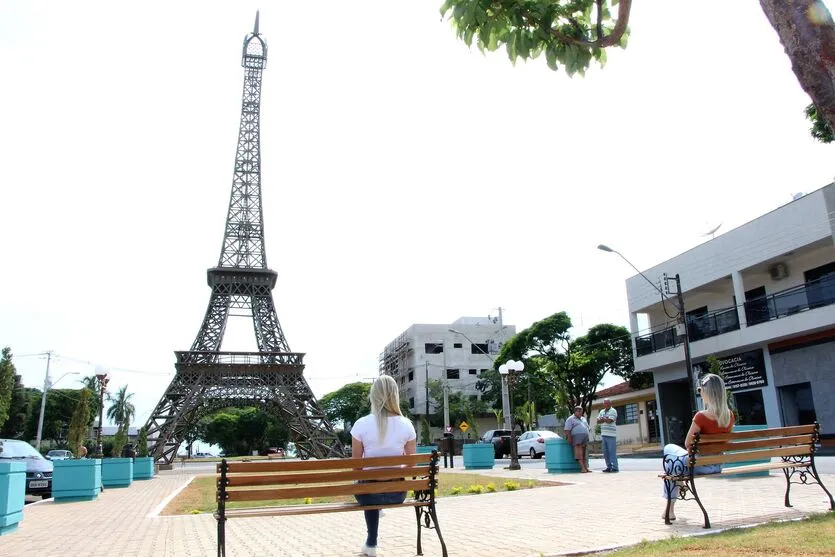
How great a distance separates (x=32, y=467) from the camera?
48.4 ft

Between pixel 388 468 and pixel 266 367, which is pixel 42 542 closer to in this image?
pixel 388 468

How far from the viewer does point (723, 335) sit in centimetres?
2491

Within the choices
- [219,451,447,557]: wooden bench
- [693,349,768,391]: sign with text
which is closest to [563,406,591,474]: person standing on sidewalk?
[219,451,447,557]: wooden bench

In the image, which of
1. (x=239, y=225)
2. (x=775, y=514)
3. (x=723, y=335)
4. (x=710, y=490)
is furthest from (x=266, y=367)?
(x=775, y=514)

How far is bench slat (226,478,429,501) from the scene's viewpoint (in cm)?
491

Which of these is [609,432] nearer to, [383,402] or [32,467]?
[383,402]

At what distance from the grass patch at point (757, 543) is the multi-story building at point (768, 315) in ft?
58.6

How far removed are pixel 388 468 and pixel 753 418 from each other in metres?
23.8

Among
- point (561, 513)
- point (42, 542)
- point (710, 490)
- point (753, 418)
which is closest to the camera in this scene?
point (42, 542)

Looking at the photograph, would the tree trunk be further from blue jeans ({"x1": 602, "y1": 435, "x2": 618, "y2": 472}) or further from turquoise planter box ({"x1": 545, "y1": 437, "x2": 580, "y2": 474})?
turquoise planter box ({"x1": 545, "y1": 437, "x2": 580, "y2": 474})

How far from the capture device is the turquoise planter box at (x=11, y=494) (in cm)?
727

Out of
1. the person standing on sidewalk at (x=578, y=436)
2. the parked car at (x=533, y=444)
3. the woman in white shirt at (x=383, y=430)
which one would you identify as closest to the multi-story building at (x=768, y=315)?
the parked car at (x=533, y=444)

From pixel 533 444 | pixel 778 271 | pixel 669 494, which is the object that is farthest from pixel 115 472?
pixel 778 271

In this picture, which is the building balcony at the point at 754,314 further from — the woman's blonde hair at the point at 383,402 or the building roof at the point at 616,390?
the woman's blonde hair at the point at 383,402
